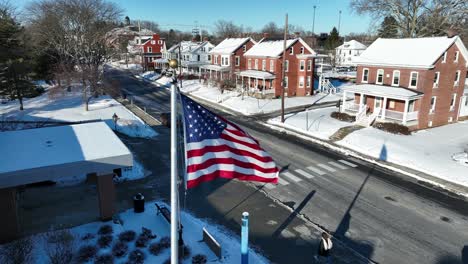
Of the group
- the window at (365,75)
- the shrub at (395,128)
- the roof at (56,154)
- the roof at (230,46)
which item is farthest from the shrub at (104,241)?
the roof at (230,46)

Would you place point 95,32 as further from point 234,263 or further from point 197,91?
point 234,263

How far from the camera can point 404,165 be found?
2191 cm

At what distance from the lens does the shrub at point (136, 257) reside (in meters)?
10.5

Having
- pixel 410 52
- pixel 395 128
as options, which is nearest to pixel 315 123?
pixel 395 128

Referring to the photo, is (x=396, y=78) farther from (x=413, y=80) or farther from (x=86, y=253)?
(x=86, y=253)

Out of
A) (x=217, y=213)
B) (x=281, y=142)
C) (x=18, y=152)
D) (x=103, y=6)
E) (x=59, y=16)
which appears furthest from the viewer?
(x=103, y=6)

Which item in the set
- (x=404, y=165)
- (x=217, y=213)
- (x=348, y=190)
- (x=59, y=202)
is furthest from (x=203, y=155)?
(x=404, y=165)

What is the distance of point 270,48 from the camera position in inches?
1909

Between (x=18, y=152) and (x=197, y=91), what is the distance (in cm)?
4128

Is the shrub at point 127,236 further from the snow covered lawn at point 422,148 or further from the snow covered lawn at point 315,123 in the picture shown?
the snow covered lawn at point 315,123

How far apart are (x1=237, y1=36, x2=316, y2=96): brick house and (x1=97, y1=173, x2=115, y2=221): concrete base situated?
3485 centimetres

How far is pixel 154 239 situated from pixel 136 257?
1.35 m

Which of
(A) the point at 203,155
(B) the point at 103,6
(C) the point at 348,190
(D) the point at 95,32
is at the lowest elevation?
(C) the point at 348,190

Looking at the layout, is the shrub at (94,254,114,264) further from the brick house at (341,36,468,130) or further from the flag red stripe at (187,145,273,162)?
the brick house at (341,36,468,130)
